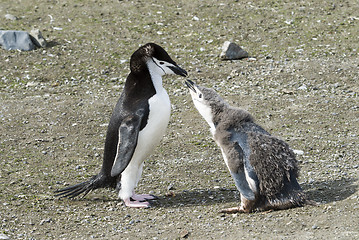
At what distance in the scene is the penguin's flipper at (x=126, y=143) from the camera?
16.0ft

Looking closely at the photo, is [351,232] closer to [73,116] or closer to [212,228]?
[212,228]

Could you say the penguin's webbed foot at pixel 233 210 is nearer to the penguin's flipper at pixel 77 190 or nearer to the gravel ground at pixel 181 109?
the gravel ground at pixel 181 109

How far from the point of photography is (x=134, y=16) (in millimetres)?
9766

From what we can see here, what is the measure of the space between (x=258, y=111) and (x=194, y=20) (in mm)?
3116

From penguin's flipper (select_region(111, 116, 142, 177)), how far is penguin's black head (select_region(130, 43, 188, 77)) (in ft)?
1.51

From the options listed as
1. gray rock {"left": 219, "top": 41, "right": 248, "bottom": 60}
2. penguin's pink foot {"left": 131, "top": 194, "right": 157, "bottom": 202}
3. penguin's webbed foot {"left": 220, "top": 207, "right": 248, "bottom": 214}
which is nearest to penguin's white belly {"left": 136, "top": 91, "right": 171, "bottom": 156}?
penguin's pink foot {"left": 131, "top": 194, "right": 157, "bottom": 202}

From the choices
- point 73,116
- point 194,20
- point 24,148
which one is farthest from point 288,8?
point 24,148

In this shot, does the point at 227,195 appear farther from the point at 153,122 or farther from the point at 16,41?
the point at 16,41

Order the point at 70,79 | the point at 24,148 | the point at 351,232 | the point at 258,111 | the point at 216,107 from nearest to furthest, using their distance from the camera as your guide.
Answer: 1. the point at 351,232
2. the point at 216,107
3. the point at 24,148
4. the point at 258,111
5. the point at 70,79

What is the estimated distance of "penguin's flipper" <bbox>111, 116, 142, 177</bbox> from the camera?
16.0 ft

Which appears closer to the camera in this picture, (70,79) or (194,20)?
(70,79)

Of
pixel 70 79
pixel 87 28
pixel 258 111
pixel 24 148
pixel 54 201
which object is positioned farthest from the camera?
pixel 87 28

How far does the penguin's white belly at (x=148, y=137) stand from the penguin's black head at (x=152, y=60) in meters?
0.22

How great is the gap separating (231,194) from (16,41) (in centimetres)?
502
